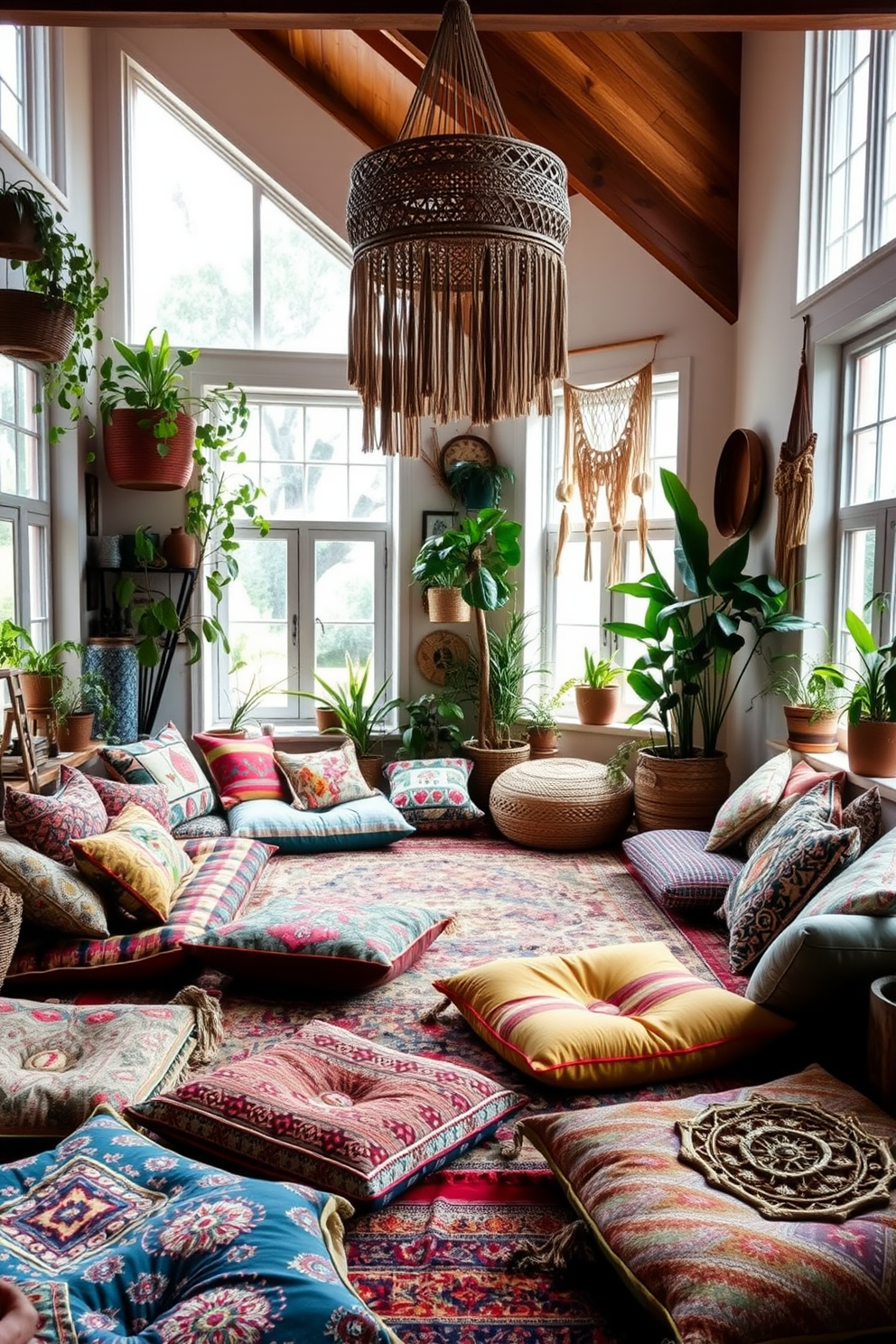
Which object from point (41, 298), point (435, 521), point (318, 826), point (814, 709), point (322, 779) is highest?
point (41, 298)

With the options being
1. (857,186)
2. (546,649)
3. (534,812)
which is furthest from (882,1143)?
(546,649)

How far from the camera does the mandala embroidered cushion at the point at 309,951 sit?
10.5 ft

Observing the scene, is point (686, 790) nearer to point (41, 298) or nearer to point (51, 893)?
point (51, 893)

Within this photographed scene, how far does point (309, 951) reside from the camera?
3.19 m

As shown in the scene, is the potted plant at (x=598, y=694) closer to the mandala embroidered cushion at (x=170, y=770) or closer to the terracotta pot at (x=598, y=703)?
the terracotta pot at (x=598, y=703)

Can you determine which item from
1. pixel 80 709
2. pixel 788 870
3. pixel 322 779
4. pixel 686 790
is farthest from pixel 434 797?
pixel 788 870

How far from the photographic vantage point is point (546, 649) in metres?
6.57

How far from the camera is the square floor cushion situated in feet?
7.50

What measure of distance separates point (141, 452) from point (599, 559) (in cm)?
278

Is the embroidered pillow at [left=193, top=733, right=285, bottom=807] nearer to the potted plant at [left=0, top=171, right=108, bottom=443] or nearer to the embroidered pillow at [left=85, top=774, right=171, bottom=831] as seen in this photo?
the embroidered pillow at [left=85, top=774, right=171, bottom=831]

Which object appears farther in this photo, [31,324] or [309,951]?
[31,324]

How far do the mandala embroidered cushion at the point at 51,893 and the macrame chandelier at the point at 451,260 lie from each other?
1.83 meters

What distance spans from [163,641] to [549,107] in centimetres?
373

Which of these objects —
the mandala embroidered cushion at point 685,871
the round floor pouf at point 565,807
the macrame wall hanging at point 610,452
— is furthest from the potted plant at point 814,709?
the macrame wall hanging at point 610,452
